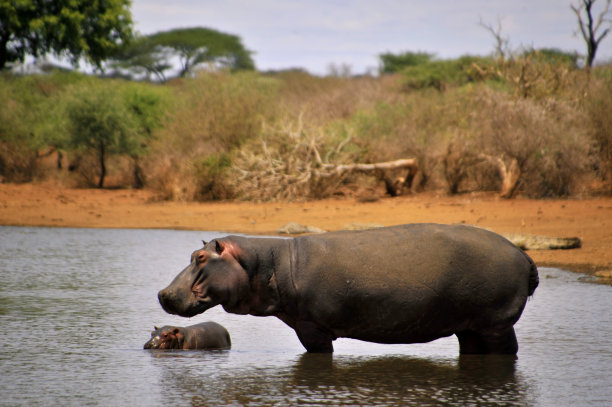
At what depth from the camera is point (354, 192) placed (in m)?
23.3

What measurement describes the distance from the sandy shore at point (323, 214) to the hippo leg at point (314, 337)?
27.0 ft

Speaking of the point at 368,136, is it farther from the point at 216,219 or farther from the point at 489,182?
the point at 216,219

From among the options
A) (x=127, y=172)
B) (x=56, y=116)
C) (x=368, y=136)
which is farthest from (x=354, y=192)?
(x=56, y=116)

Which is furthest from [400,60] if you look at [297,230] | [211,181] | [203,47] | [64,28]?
[297,230]

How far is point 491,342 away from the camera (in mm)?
5684

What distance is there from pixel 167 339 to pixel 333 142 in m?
17.5

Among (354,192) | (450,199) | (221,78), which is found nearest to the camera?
(450,199)

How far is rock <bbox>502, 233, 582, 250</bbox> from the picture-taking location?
40.7ft

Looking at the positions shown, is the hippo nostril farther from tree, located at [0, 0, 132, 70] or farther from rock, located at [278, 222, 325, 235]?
tree, located at [0, 0, 132, 70]

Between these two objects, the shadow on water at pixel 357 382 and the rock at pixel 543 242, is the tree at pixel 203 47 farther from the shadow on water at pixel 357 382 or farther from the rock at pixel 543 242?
the shadow on water at pixel 357 382

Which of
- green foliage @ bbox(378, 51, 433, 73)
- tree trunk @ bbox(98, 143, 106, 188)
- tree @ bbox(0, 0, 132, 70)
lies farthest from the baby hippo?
green foliage @ bbox(378, 51, 433, 73)

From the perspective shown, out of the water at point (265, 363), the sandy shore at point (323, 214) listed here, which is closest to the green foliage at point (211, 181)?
the sandy shore at point (323, 214)

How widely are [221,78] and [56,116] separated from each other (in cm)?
739

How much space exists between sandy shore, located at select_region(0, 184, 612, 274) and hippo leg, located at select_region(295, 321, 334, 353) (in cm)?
823
